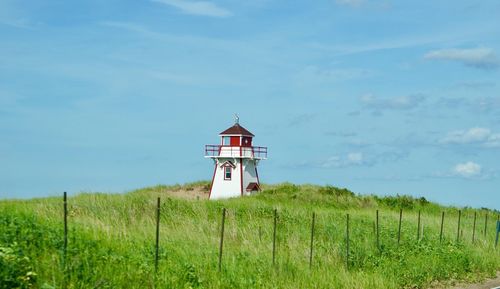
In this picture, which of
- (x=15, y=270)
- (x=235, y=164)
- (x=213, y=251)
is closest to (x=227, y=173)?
(x=235, y=164)

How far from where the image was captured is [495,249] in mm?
26859

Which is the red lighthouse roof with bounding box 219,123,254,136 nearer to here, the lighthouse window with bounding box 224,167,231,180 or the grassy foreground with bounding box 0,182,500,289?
the lighthouse window with bounding box 224,167,231,180

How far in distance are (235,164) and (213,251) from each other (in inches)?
1871

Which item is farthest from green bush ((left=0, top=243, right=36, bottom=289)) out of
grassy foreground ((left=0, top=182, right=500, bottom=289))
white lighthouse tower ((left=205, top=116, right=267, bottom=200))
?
white lighthouse tower ((left=205, top=116, right=267, bottom=200))

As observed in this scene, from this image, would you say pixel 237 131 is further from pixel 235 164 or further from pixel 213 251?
pixel 213 251

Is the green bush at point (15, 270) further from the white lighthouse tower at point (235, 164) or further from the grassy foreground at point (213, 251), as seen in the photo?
the white lighthouse tower at point (235, 164)

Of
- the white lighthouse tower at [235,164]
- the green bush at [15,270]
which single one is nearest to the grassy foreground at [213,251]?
the green bush at [15,270]

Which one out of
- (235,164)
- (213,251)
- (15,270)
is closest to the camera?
(15,270)

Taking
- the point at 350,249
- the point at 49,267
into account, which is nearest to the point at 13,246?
the point at 49,267

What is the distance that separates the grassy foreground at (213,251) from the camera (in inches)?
499

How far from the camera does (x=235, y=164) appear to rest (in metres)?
64.4

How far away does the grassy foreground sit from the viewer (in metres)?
12.7

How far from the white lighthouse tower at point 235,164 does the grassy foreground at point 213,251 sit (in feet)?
102

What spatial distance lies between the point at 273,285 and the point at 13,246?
576 cm
